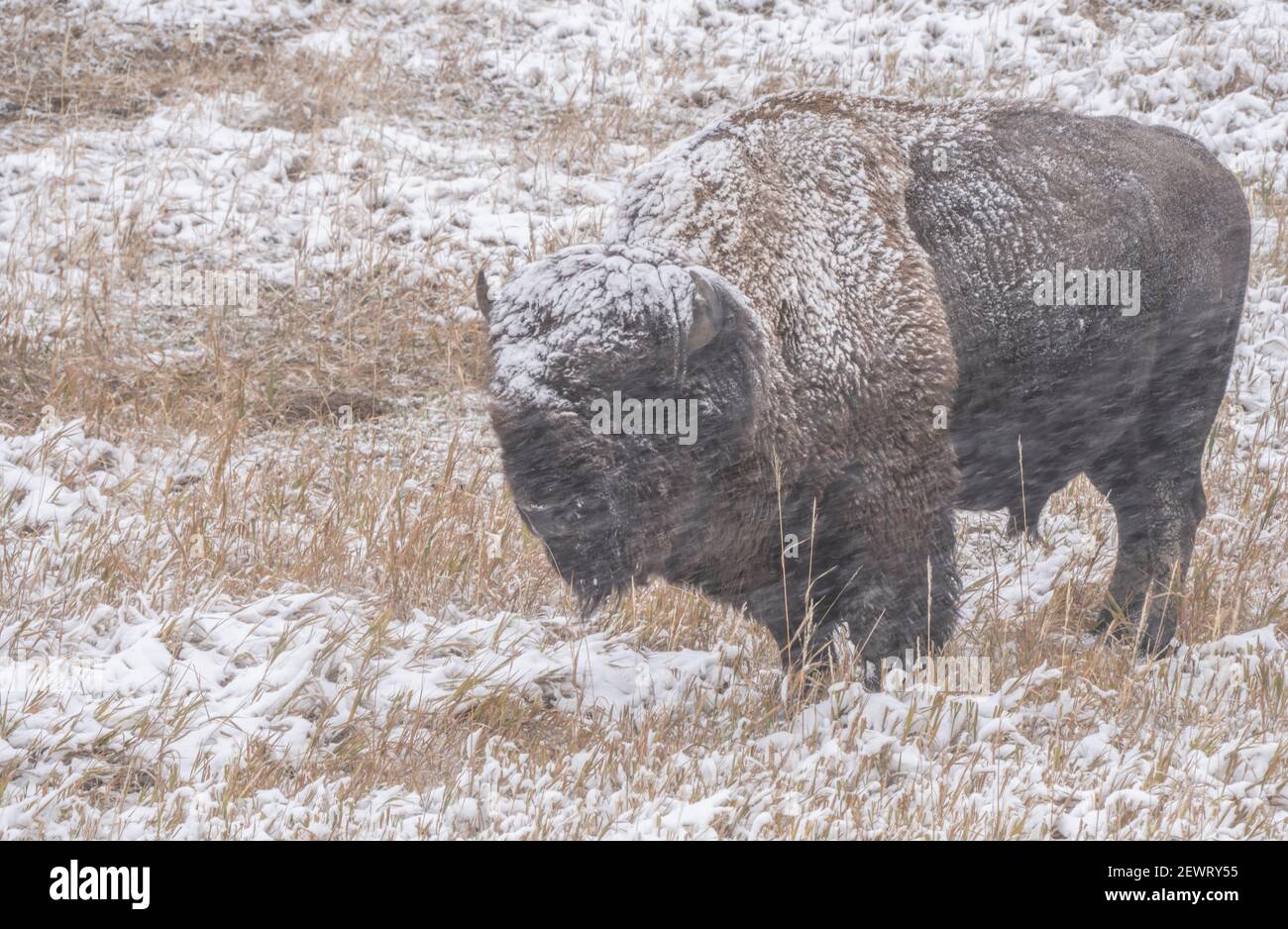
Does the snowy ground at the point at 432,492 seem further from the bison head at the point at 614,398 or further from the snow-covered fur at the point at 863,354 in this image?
the bison head at the point at 614,398

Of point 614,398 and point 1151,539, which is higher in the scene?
point 614,398

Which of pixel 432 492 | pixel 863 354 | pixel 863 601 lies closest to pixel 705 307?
pixel 863 354

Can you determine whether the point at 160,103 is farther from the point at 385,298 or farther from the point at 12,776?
the point at 12,776

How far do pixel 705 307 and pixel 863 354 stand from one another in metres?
0.76

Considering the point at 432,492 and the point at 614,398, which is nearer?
the point at 614,398

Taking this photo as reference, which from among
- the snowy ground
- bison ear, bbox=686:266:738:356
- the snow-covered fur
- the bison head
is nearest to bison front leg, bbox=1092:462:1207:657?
the snow-covered fur

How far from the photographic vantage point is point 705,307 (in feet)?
11.2

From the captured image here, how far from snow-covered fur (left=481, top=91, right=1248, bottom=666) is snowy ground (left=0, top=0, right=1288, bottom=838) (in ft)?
1.38

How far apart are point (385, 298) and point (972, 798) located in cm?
556

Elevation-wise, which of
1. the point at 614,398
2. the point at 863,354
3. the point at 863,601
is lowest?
the point at 863,601

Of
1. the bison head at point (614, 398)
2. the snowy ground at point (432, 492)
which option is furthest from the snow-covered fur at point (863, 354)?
the snowy ground at point (432, 492)

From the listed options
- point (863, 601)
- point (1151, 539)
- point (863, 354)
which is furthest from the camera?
point (1151, 539)

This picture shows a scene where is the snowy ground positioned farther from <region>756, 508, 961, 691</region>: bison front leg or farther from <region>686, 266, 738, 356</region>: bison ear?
<region>686, 266, 738, 356</region>: bison ear

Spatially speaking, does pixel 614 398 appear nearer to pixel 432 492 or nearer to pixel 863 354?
pixel 863 354
